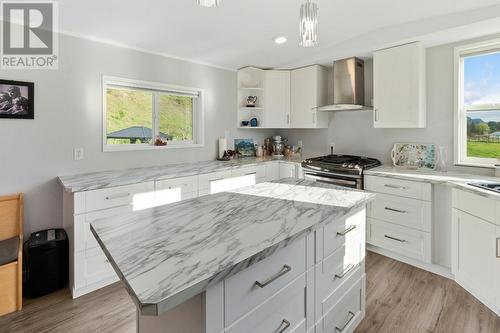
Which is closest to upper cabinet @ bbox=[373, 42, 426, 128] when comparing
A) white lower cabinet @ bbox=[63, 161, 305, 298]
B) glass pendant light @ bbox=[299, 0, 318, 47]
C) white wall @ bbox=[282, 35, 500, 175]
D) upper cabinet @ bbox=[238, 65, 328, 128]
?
white wall @ bbox=[282, 35, 500, 175]

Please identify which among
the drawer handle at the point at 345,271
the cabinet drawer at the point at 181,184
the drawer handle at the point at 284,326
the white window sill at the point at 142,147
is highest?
the white window sill at the point at 142,147

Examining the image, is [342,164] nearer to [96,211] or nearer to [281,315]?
[281,315]

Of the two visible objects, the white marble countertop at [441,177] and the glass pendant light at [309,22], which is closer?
the glass pendant light at [309,22]

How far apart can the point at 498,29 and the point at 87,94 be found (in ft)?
A: 12.7

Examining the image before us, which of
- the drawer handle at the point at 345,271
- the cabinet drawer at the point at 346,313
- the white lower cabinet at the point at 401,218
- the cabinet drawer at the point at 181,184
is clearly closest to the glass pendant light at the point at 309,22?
the drawer handle at the point at 345,271

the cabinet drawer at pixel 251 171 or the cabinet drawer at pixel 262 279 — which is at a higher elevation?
the cabinet drawer at pixel 251 171

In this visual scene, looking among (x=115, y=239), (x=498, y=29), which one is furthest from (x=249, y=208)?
(x=498, y=29)

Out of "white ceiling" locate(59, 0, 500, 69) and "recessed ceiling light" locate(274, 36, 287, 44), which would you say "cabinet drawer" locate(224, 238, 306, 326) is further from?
"recessed ceiling light" locate(274, 36, 287, 44)

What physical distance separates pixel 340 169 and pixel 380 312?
61.7 inches

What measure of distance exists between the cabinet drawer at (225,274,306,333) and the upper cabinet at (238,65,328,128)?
2.95 m

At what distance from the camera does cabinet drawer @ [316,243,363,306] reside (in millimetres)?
1389

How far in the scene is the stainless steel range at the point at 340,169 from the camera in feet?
10.1

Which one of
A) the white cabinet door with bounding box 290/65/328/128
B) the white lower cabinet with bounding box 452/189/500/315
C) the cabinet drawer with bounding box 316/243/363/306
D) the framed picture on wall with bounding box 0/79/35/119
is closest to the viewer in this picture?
the cabinet drawer with bounding box 316/243/363/306

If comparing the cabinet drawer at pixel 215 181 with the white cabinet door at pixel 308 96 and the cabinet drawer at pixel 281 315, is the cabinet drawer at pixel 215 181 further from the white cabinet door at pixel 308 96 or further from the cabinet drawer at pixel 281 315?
the cabinet drawer at pixel 281 315
